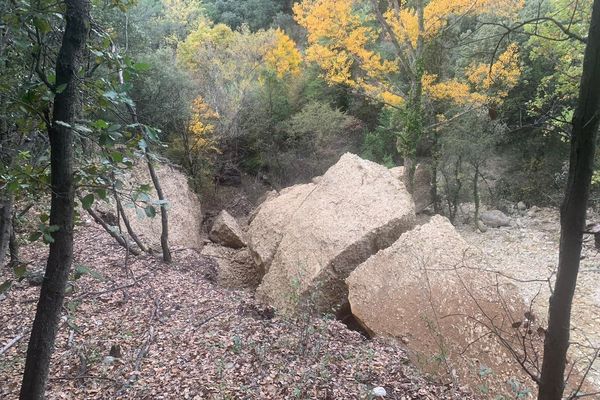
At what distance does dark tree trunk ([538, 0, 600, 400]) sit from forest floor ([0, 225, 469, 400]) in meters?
1.67

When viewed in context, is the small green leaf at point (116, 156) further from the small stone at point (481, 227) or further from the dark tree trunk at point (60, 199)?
the small stone at point (481, 227)

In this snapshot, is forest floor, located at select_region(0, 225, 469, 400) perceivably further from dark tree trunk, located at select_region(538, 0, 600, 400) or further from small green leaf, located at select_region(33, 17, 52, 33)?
dark tree trunk, located at select_region(538, 0, 600, 400)

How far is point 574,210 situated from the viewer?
1.63m

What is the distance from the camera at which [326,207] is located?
7008 millimetres

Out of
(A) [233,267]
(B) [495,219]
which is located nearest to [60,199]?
(A) [233,267]

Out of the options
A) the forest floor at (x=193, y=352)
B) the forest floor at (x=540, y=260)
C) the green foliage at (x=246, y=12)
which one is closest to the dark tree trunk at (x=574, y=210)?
the forest floor at (x=193, y=352)

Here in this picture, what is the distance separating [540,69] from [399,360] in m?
14.1

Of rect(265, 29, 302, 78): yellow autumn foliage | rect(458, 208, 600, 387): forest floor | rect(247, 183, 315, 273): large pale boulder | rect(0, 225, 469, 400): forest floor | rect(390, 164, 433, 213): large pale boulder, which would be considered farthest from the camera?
rect(265, 29, 302, 78): yellow autumn foliage

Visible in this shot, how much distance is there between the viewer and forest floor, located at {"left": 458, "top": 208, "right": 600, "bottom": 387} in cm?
705

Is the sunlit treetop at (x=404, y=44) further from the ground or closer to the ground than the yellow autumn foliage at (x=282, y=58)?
closer to the ground

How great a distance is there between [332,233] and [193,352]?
300cm

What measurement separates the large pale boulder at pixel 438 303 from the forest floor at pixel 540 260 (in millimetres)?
1423

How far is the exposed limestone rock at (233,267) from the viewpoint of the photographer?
7738 millimetres

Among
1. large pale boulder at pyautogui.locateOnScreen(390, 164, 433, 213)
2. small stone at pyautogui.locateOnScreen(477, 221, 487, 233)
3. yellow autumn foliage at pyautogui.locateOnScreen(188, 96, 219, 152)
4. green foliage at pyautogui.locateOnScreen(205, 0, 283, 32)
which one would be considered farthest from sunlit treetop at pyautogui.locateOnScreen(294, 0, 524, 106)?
green foliage at pyautogui.locateOnScreen(205, 0, 283, 32)
